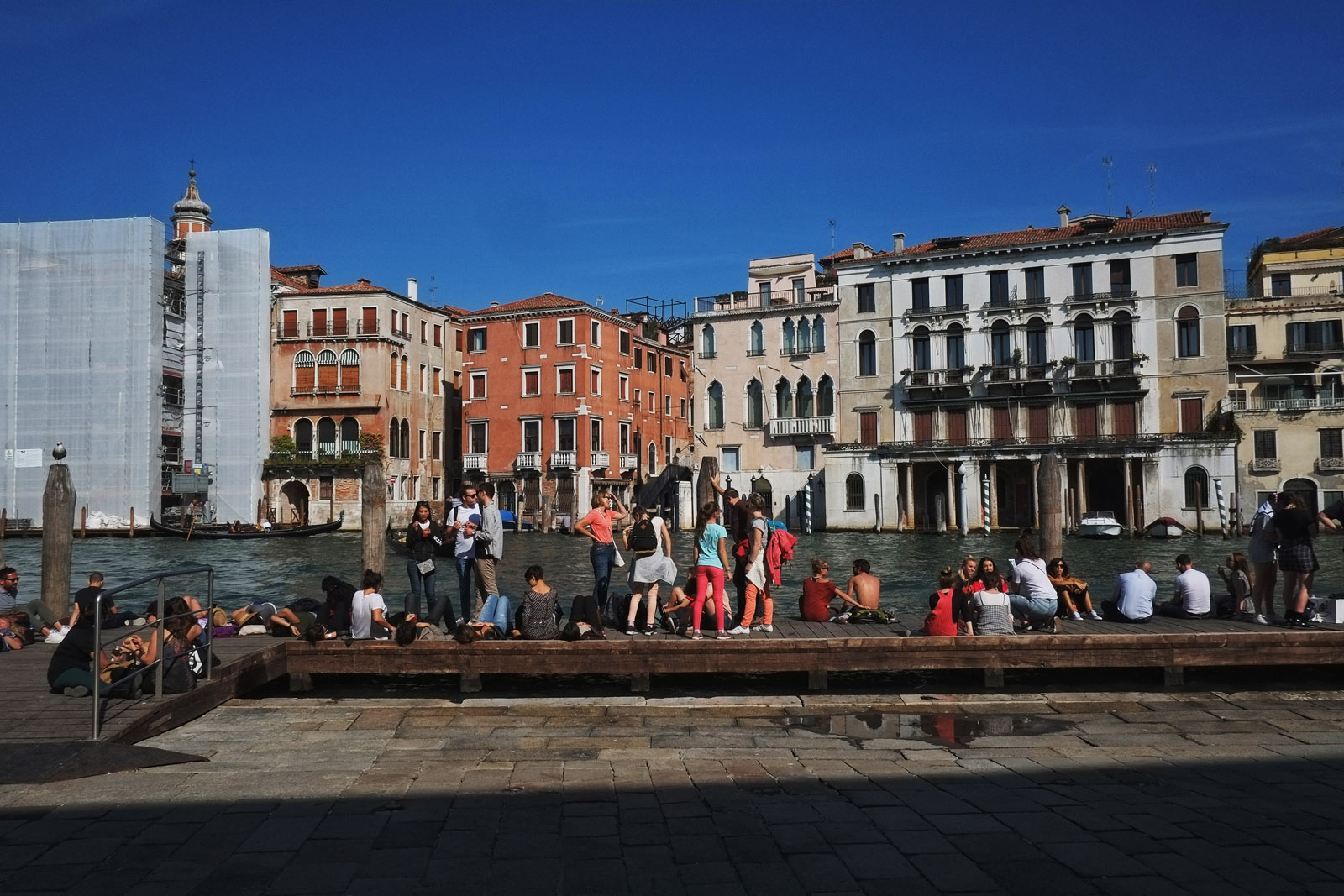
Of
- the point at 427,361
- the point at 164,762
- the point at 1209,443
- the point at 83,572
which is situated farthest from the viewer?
the point at 427,361

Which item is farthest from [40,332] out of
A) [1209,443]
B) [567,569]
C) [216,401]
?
[1209,443]

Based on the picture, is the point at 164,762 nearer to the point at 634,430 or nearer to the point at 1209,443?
the point at 1209,443

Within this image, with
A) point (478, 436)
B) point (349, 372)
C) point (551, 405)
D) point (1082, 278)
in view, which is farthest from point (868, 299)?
point (349, 372)

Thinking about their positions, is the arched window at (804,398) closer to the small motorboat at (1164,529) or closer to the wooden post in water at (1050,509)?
the small motorboat at (1164,529)

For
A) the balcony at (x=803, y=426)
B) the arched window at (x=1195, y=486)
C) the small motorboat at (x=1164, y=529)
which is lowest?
the small motorboat at (x=1164, y=529)

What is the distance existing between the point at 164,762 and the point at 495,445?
163 feet

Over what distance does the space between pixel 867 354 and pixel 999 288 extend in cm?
654

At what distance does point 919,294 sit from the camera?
4988cm

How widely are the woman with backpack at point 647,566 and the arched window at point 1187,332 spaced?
40.8 meters

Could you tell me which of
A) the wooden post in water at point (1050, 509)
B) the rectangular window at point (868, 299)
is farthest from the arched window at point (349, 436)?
the wooden post in water at point (1050, 509)

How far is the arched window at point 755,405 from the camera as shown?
52875 millimetres

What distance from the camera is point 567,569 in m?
32.3

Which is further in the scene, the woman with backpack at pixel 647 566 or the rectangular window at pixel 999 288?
the rectangular window at pixel 999 288

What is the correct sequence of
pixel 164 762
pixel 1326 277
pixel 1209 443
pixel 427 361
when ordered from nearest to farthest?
pixel 164 762 → pixel 1209 443 → pixel 1326 277 → pixel 427 361
